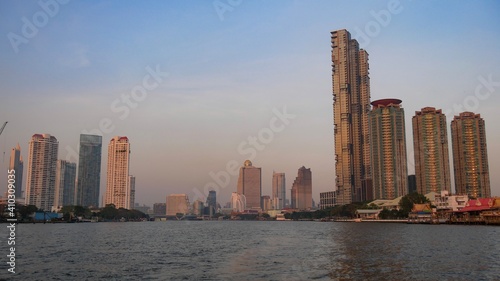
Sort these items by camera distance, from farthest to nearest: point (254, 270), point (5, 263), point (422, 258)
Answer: point (422, 258) < point (5, 263) < point (254, 270)

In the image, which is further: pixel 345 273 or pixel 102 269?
pixel 102 269

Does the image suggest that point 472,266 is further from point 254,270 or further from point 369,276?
point 254,270

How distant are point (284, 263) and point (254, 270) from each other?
6.72 m

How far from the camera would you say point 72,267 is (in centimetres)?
5103

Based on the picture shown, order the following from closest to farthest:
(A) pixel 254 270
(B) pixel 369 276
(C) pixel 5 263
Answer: (B) pixel 369 276 → (A) pixel 254 270 → (C) pixel 5 263

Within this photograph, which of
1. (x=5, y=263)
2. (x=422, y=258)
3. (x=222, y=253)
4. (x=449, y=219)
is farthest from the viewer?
(x=449, y=219)

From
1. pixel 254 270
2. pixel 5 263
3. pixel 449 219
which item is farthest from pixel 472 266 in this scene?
pixel 449 219

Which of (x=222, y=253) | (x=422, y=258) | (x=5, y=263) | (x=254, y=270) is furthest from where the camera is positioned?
(x=222, y=253)

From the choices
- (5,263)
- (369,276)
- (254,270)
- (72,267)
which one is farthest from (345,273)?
(5,263)

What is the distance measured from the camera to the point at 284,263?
2121 inches

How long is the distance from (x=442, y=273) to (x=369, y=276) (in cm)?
781

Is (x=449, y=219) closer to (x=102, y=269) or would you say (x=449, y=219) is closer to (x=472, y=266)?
(x=472, y=266)

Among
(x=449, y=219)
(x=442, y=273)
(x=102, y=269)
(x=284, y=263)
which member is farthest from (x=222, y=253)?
(x=449, y=219)

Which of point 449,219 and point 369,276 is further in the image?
point 449,219
